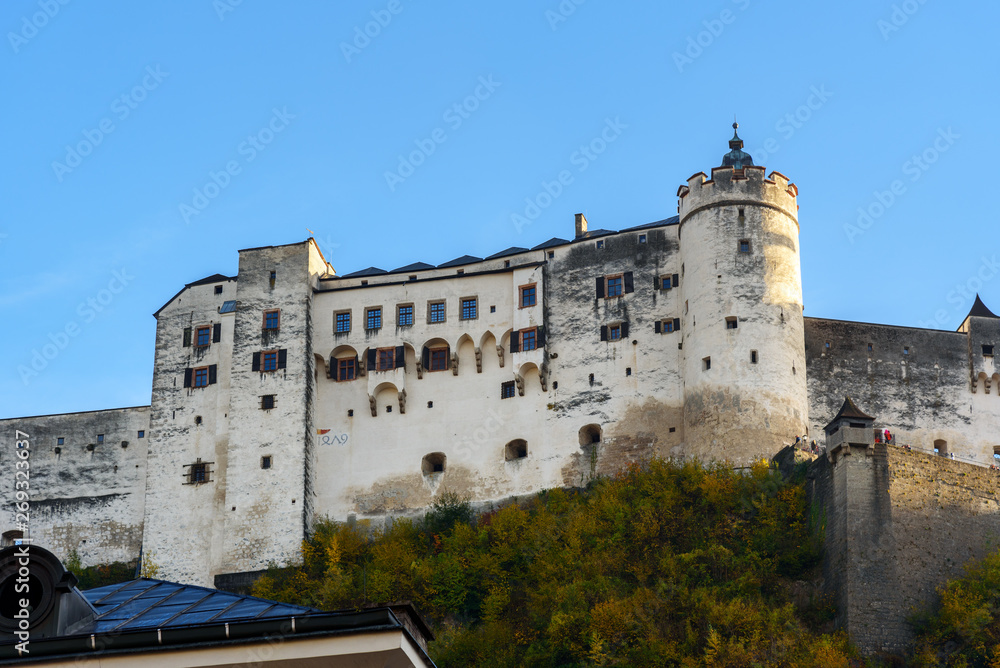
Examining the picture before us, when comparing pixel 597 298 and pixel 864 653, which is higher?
pixel 597 298

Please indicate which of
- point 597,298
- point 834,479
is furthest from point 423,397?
Result: point 834,479

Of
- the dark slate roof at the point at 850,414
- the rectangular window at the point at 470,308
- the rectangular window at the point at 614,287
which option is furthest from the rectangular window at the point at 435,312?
the dark slate roof at the point at 850,414

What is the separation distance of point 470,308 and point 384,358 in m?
3.87

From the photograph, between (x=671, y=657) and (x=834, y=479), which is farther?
(x=834, y=479)

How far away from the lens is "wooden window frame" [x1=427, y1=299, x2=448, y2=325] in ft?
188

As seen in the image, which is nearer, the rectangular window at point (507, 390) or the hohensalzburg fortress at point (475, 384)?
the hohensalzburg fortress at point (475, 384)

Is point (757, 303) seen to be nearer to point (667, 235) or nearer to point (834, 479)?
point (667, 235)

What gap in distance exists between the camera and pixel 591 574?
151 feet

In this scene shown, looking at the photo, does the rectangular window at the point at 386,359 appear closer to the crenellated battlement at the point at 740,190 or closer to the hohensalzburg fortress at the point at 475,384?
the hohensalzburg fortress at the point at 475,384

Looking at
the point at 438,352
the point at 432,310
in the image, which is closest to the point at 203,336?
the point at 432,310

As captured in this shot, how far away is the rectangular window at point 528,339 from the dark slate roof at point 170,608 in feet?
127

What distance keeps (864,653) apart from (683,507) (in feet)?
29.1

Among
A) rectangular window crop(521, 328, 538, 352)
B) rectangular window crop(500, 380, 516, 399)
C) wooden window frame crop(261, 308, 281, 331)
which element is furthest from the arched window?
wooden window frame crop(261, 308, 281, 331)

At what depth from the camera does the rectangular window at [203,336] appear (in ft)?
192
